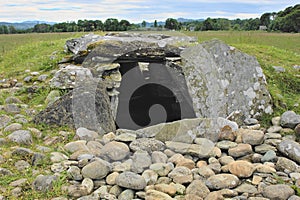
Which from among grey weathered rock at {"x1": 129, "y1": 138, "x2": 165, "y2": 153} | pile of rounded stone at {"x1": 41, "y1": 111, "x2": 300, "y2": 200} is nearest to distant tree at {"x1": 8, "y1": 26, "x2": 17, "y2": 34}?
pile of rounded stone at {"x1": 41, "y1": 111, "x2": 300, "y2": 200}

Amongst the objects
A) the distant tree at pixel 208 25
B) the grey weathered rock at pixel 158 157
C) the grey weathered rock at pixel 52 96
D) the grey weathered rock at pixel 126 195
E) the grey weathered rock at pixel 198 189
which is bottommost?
the grey weathered rock at pixel 126 195

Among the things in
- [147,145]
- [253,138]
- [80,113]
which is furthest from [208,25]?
[147,145]

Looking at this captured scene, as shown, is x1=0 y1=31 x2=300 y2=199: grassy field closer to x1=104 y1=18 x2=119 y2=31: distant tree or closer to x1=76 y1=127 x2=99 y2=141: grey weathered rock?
x1=76 y1=127 x2=99 y2=141: grey weathered rock

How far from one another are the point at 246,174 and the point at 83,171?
2196 mm

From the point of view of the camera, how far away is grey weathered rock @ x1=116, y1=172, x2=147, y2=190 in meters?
4.24

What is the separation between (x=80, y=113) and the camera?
6.17 meters

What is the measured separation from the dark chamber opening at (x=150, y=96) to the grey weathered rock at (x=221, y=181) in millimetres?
3521

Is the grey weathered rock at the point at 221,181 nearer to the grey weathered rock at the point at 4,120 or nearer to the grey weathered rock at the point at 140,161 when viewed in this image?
the grey weathered rock at the point at 140,161

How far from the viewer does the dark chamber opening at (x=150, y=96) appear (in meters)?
8.18

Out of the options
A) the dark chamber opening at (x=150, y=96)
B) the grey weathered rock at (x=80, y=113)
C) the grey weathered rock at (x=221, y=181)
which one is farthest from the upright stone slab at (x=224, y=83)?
the grey weathered rock at (x=221, y=181)

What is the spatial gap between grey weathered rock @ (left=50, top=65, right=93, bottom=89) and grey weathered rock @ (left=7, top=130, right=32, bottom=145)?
226 centimetres

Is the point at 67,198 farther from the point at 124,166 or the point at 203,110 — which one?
the point at 203,110

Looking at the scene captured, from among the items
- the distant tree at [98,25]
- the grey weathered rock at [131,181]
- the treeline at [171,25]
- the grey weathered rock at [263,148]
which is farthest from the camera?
the distant tree at [98,25]

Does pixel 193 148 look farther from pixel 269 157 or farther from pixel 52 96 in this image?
pixel 52 96
